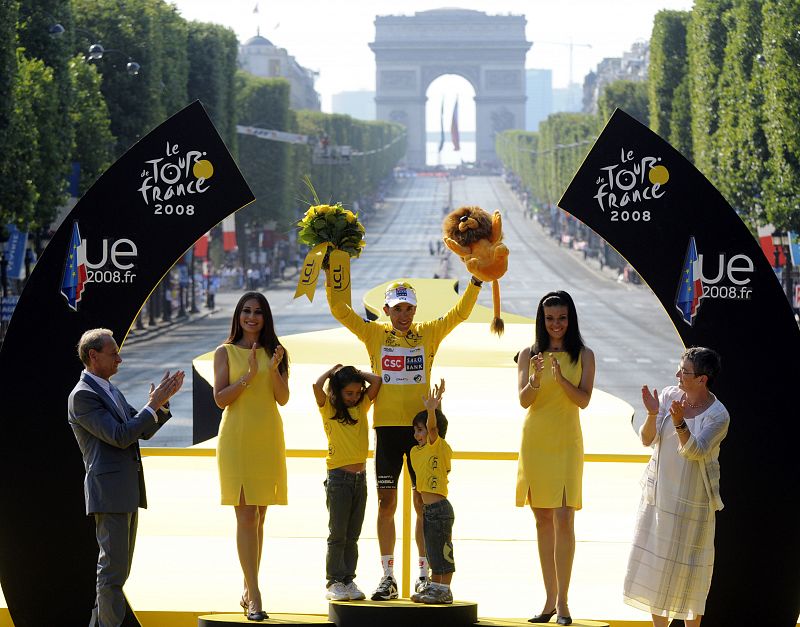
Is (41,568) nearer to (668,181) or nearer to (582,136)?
(668,181)

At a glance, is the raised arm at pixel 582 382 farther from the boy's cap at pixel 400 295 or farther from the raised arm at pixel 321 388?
the raised arm at pixel 321 388

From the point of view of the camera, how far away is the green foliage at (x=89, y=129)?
4375 cm

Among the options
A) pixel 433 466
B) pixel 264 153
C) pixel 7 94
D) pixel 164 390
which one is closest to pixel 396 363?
pixel 433 466

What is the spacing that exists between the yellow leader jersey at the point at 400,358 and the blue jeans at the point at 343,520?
390mm

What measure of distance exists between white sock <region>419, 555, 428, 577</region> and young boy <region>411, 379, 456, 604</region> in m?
0.15

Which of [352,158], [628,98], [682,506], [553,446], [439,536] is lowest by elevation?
[439,536]

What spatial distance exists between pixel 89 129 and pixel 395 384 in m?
36.5

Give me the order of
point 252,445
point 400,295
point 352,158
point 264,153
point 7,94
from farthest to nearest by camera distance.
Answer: point 352,158 → point 264,153 → point 7,94 → point 400,295 → point 252,445

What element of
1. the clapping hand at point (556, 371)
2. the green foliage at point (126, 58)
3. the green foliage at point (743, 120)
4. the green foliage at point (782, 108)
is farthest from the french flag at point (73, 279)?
the green foliage at point (126, 58)

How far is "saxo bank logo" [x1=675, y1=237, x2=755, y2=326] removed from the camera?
9.41 m

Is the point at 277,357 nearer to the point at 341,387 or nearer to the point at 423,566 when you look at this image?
the point at 341,387

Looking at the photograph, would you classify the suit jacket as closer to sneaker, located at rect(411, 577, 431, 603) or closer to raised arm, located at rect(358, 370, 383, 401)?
raised arm, located at rect(358, 370, 383, 401)

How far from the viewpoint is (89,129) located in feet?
145

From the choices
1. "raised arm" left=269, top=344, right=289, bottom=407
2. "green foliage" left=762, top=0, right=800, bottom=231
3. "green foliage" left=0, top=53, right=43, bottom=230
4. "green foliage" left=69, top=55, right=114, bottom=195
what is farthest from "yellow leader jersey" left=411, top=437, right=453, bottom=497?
"green foliage" left=69, top=55, right=114, bottom=195
